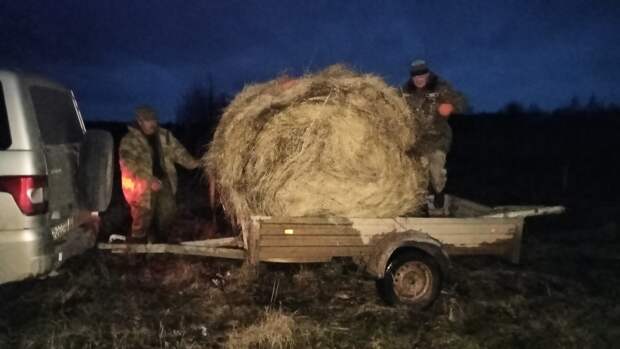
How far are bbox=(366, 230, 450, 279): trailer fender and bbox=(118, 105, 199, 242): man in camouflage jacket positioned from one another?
2.60 meters

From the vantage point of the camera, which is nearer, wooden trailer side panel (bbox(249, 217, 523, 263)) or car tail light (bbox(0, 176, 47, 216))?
car tail light (bbox(0, 176, 47, 216))

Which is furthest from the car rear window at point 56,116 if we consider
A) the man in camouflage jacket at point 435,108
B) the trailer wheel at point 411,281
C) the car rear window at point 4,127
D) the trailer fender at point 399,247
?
the man in camouflage jacket at point 435,108

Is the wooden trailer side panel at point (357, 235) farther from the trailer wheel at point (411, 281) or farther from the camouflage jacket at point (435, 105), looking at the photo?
the camouflage jacket at point (435, 105)

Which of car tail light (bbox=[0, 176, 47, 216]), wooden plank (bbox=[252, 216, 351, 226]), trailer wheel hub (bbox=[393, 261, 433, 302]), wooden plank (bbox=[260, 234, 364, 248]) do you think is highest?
car tail light (bbox=[0, 176, 47, 216])

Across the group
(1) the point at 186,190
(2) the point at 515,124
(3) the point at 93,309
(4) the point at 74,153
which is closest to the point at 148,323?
(3) the point at 93,309

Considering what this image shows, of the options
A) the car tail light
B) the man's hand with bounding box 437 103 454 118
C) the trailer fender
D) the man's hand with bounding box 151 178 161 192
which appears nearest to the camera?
the car tail light

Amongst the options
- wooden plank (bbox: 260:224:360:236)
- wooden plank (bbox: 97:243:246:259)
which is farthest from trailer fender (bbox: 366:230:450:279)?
wooden plank (bbox: 97:243:246:259)

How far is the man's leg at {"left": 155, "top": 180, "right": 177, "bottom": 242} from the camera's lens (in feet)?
23.5

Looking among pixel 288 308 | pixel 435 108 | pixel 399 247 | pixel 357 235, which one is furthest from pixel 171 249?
pixel 435 108

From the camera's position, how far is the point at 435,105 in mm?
7004

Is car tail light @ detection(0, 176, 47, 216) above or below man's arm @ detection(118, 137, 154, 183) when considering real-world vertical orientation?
below

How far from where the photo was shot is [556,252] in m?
8.73

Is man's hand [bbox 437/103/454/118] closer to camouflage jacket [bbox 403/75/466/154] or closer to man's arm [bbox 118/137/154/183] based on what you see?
camouflage jacket [bbox 403/75/466/154]

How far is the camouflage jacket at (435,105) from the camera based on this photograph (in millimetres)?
6938
